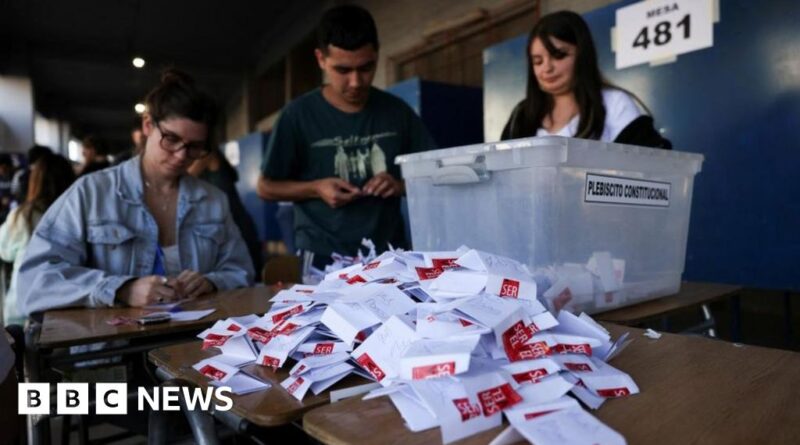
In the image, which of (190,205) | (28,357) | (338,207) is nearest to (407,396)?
(28,357)

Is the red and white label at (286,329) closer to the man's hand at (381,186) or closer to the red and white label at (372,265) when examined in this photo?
the red and white label at (372,265)

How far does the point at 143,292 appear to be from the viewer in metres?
1.40

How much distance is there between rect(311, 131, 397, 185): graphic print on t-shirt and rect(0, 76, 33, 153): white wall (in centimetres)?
903

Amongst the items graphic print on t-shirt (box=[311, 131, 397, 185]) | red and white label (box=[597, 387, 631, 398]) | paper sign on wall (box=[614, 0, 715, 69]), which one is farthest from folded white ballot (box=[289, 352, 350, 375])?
paper sign on wall (box=[614, 0, 715, 69])

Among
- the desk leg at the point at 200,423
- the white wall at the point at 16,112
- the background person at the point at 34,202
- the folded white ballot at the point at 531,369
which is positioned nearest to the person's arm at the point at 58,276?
the desk leg at the point at 200,423

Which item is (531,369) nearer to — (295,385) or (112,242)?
(295,385)

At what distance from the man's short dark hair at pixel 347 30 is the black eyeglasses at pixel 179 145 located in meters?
0.49

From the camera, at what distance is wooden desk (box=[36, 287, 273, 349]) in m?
1.06

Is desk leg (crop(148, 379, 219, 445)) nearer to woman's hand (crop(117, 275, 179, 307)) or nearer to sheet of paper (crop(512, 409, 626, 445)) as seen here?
sheet of paper (crop(512, 409, 626, 445))

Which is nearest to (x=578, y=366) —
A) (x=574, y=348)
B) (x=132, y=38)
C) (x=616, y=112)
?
(x=574, y=348)

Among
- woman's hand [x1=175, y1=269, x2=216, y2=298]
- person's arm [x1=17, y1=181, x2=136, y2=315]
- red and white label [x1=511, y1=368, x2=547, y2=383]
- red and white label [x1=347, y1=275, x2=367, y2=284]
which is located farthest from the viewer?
woman's hand [x1=175, y1=269, x2=216, y2=298]

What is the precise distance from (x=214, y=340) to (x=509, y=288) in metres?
0.46

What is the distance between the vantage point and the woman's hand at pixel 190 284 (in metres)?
A: 1.50

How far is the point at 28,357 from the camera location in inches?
45.9
